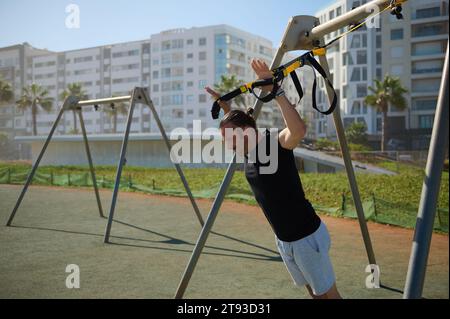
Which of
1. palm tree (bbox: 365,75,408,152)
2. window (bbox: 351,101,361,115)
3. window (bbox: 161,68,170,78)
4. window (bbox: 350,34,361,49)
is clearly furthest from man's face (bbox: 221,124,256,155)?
window (bbox: 161,68,170,78)

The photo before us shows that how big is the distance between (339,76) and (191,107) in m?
23.4

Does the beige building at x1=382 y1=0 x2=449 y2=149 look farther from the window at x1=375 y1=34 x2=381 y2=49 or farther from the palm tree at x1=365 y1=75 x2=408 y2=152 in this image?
the palm tree at x1=365 y1=75 x2=408 y2=152

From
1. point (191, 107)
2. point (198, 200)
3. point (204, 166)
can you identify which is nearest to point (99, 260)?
point (198, 200)

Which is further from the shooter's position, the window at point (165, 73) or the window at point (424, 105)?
the window at point (165, 73)

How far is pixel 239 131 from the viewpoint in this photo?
3.00m

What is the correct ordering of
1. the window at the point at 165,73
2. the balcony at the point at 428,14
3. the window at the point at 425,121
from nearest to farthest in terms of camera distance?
1. the balcony at the point at 428,14
2. the window at the point at 425,121
3. the window at the point at 165,73

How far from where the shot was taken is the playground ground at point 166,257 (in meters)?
4.99

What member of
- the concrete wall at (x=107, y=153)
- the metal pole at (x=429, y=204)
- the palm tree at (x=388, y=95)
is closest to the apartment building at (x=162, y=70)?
the palm tree at (x=388, y=95)

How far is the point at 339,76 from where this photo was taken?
57.0m

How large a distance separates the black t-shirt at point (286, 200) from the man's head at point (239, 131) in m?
0.14

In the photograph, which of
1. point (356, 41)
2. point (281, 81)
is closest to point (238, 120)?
point (281, 81)

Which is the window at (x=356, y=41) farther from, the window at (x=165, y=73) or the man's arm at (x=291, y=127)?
the man's arm at (x=291, y=127)

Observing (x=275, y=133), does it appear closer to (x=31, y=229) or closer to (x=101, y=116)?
(x=31, y=229)

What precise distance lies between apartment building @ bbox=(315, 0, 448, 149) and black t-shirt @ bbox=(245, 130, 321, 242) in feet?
169
